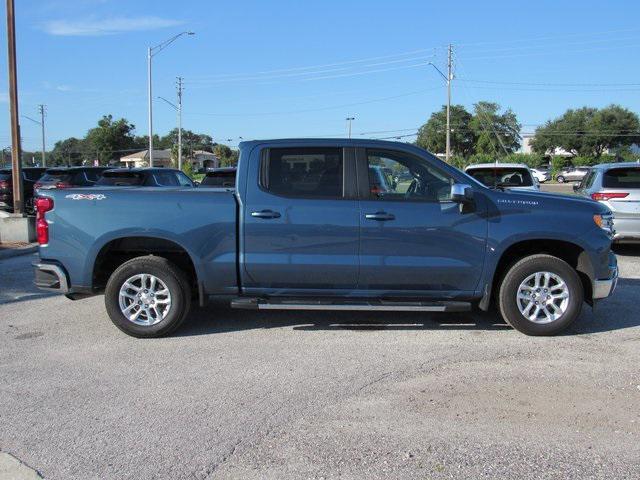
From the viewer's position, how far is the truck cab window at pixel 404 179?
572 centimetres

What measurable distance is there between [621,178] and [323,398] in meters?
8.24

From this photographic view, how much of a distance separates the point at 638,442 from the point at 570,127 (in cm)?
9292

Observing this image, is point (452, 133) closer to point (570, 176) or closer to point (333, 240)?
point (570, 176)

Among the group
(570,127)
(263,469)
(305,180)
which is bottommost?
(263,469)

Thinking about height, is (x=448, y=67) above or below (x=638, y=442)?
above

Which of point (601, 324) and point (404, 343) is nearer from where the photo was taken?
point (404, 343)

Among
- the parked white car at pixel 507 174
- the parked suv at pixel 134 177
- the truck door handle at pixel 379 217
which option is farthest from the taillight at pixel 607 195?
the parked suv at pixel 134 177

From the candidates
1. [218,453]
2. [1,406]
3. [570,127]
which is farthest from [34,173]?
[570,127]

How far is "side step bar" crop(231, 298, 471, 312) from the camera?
5.66 metres

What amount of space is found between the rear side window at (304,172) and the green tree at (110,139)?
98.0m

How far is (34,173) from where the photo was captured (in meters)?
20.9

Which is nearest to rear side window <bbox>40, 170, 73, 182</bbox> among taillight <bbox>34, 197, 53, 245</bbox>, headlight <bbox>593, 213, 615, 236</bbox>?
taillight <bbox>34, 197, 53, 245</bbox>

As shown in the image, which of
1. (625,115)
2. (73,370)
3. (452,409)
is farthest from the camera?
(625,115)

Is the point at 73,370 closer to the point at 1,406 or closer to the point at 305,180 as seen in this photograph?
the point at 1,406
